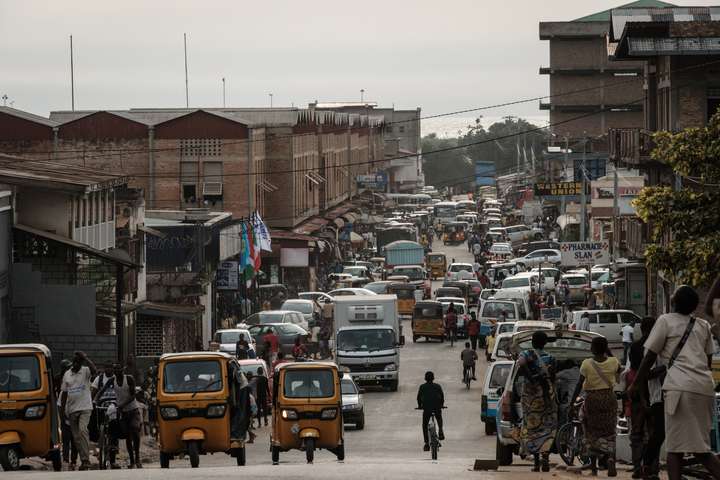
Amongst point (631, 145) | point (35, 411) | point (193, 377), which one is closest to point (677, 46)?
point (631, 145)

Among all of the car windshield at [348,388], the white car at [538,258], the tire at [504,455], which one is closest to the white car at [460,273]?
the white car at [538,258]

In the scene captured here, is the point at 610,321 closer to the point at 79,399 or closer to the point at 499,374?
the point at 499,374

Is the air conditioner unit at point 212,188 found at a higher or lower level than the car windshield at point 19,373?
higher

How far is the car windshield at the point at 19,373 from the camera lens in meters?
19.7

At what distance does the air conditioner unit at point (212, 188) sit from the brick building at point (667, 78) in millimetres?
30493

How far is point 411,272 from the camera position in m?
76.5

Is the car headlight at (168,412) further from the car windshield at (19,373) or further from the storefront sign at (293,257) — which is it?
the storefront sign at (293,257)

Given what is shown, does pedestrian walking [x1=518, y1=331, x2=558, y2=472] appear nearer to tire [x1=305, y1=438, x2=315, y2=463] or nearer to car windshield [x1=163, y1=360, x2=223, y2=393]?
car windshield [x1=163, y1=360, x2=223, y2=393]

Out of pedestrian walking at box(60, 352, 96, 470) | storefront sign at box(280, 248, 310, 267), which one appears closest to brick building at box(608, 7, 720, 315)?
pedestrian walking at box(60, 352, 96, 470)

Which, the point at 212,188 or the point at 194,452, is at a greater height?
the point at 212,188

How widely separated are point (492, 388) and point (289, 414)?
6.53m

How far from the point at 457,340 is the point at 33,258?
79.7 feet

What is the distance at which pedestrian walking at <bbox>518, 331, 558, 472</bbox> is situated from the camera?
57.0ft

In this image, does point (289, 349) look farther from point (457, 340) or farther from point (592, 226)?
point (592, 226)
